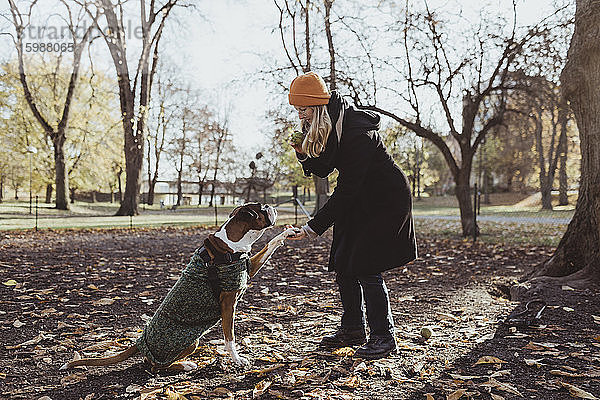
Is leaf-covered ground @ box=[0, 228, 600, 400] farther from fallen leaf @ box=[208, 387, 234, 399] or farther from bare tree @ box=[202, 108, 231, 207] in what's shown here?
bare tree @ box=[202, 108, 231, 207]

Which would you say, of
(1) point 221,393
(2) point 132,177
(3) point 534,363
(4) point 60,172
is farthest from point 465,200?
(4) point 60,172

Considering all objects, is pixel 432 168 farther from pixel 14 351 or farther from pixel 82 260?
pixel 14 351

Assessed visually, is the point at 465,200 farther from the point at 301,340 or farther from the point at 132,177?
the point at 132,177

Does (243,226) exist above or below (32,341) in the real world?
above

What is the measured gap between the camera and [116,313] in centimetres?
511

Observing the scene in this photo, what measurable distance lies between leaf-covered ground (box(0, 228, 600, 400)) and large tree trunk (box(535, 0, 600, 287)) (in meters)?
0.80

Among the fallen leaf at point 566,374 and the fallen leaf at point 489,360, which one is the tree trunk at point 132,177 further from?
the fallen leaf at point 566,374

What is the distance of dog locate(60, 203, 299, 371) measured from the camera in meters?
3.26

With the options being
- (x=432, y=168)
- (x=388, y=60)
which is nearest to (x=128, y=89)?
(x=388, y=60)

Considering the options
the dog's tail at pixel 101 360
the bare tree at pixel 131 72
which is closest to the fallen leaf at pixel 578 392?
the dog's tail at pixel 101 360

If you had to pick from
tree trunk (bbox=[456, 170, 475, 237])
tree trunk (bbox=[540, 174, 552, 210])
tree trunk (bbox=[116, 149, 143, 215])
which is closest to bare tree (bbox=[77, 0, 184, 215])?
tree trunk (bbox=[116, 149, 143, 215])

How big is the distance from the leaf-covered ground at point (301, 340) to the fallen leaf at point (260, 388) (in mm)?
11

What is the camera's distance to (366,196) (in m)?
3.68

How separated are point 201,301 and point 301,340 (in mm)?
1197
